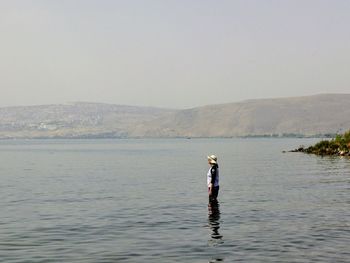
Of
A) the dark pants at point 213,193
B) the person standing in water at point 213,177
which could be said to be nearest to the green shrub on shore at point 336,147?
the dark pants at point 213,193

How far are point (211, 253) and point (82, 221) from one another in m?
8.69

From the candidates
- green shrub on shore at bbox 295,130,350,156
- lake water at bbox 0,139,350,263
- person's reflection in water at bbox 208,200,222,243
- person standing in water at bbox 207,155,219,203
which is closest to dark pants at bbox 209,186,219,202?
person standing in water at bbox 207,155,219,203

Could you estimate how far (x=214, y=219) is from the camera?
971 inches

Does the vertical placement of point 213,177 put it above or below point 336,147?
below

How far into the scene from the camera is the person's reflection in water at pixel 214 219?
821 inches

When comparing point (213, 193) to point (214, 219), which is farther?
point (213, 193)

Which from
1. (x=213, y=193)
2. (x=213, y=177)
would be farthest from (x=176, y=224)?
(x=213, y=193)

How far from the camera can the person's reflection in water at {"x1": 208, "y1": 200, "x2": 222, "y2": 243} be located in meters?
20.9

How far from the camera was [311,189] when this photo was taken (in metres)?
37.7

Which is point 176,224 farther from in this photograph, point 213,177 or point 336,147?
point 336,147

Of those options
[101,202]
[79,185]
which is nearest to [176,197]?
[101,202]

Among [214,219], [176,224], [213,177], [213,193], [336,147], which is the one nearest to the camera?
[176,224]

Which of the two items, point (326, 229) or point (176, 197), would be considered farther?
point (176, 197)

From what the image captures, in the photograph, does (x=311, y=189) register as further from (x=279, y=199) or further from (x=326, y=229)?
(x=326, y=229)
